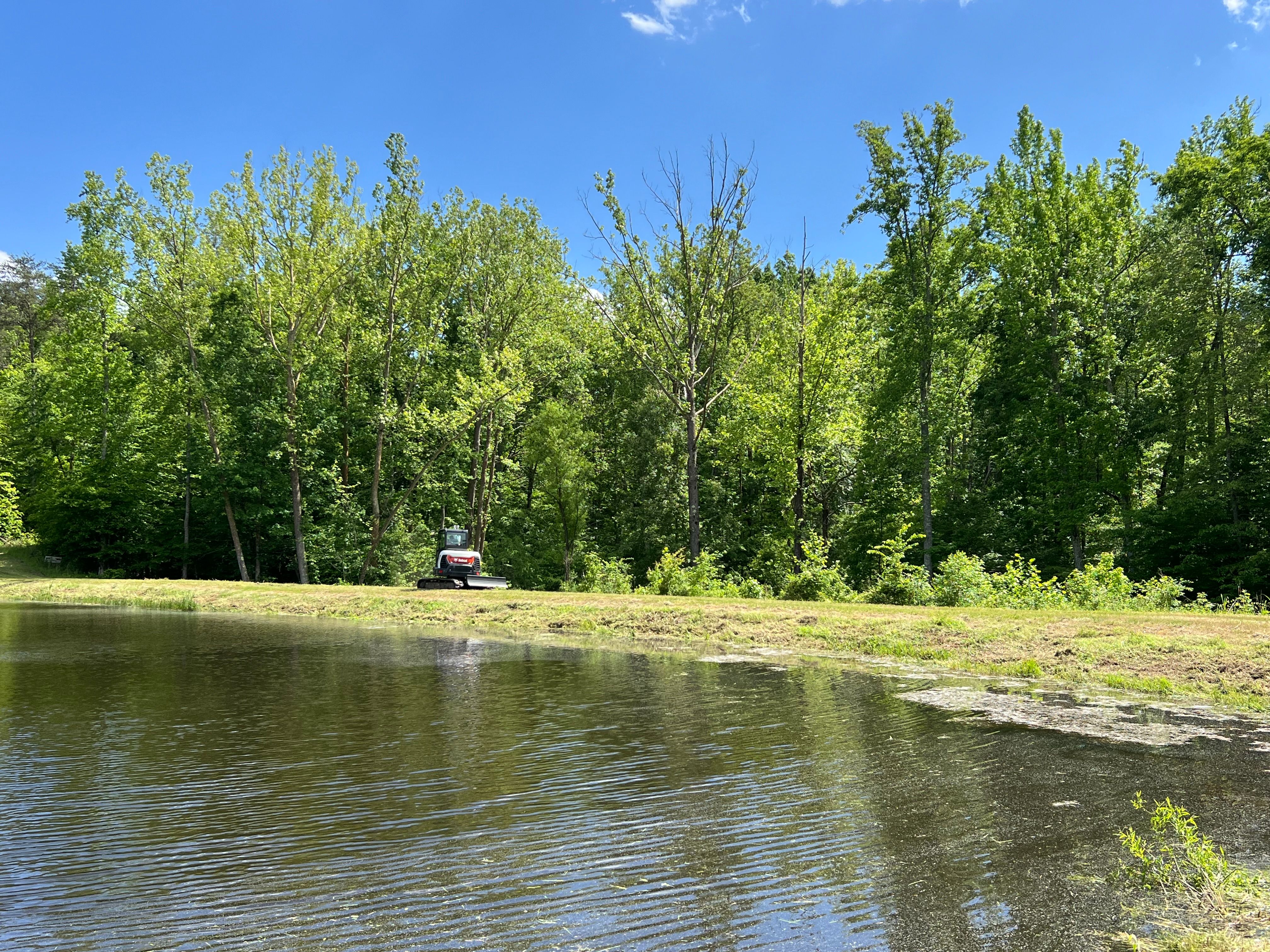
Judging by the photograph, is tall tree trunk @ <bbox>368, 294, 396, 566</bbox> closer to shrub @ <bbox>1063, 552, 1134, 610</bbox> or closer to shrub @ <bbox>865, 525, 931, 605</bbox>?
shrub @ <bbox>865, 525, 931, 605</bbox>

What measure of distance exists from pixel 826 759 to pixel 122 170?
46784 millimetres

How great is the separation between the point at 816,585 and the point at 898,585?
9.53 feet

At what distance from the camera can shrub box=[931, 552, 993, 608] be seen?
1984cm

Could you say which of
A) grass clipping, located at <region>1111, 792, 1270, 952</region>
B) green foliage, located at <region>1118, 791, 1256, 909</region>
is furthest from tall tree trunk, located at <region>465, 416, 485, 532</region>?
grass clipping, located at <region>1111, 792, 1270, 952</region>

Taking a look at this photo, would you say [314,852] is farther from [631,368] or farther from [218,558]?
[218,558]

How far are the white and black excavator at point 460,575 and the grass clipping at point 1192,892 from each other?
81.2 ft

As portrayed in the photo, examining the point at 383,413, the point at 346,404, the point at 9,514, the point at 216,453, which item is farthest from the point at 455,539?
the point at 9,514

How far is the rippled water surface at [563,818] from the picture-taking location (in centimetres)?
432

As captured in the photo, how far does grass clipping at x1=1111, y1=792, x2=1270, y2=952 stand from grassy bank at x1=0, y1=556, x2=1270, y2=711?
6218mm

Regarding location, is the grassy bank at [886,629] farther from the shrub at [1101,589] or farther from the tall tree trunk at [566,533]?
the tall tree trunk at [566,533]

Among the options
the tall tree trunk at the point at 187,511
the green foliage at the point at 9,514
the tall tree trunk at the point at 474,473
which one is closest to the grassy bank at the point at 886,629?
the tall tree trunk at the point at 474,473

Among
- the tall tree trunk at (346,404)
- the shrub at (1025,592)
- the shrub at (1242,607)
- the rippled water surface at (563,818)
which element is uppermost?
the tall tree trunk at (346,404)

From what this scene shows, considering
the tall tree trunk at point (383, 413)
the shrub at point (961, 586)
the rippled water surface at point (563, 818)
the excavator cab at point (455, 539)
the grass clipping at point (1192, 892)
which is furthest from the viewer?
the tall tree trunk at point (383, 413)

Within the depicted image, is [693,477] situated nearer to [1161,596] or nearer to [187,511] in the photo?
[1161,596]
